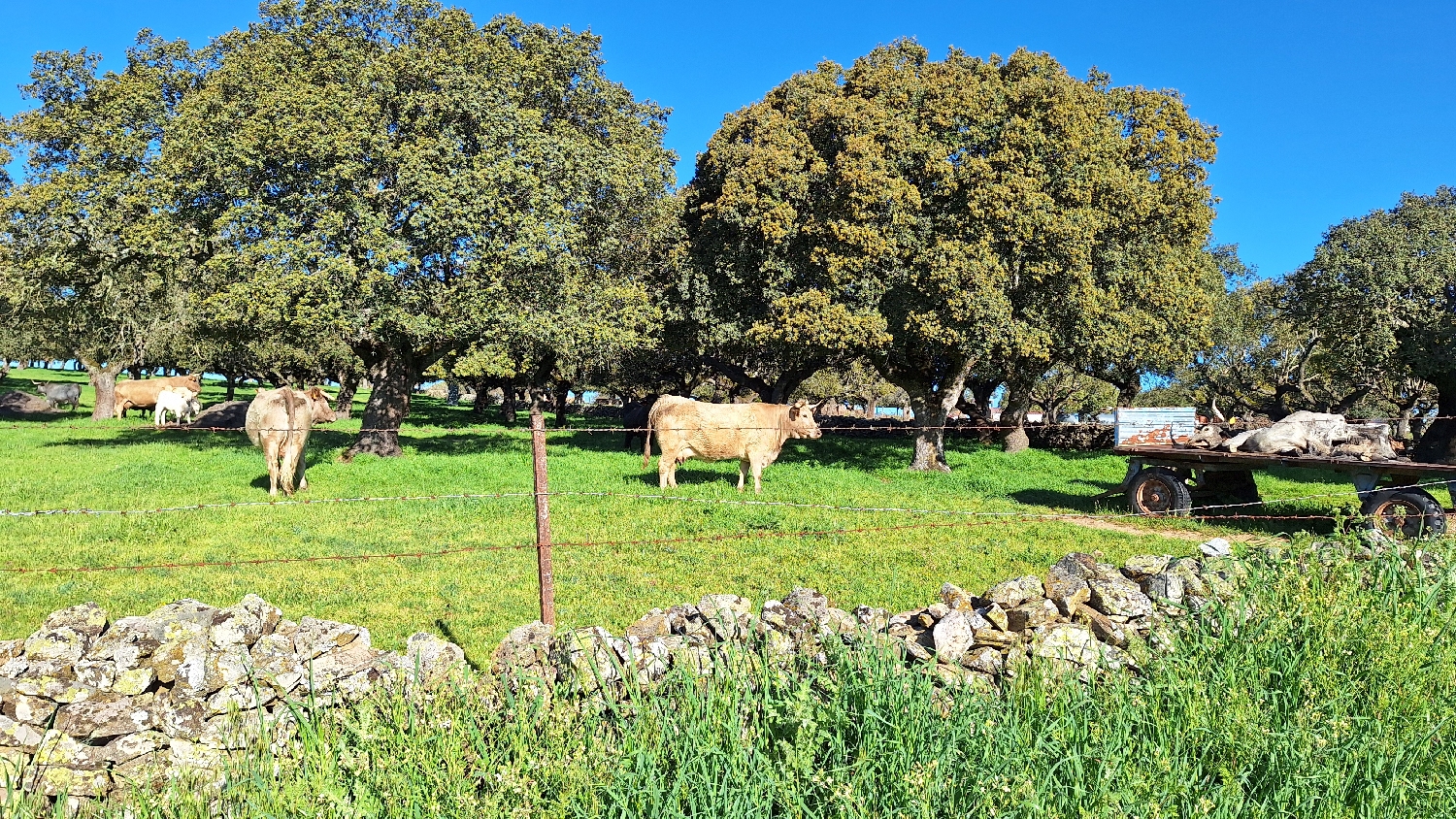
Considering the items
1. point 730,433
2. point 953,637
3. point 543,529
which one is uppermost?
point 730,433

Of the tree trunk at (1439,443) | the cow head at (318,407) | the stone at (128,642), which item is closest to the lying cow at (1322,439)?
the tree trunk at (1439,443)

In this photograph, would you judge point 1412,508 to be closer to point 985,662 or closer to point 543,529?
point 985,662

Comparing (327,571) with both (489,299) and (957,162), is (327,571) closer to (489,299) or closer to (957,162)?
(489,299)

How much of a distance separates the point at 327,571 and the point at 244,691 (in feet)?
16.9

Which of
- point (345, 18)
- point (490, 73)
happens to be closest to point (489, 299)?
point (490, 73)

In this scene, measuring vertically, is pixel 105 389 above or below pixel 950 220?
below

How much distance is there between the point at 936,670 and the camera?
15.2ft

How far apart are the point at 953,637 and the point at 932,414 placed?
17343mm

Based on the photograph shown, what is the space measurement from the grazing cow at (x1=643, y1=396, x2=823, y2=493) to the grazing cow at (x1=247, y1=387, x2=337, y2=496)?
245 inches

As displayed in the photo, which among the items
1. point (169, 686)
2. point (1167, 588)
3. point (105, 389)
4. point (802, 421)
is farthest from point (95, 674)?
point (105, 389)

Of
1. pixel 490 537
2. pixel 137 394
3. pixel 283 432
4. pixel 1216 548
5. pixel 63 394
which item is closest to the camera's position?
pixel 1216 548

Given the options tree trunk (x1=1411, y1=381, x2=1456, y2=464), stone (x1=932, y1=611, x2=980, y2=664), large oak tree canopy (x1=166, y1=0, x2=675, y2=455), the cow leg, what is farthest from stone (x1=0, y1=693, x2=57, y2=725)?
tree trunk (x1=1411, y1=381, x2=1456, y2=464)

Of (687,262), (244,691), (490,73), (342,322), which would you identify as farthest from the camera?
(687,262)

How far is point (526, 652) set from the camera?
4.49m
